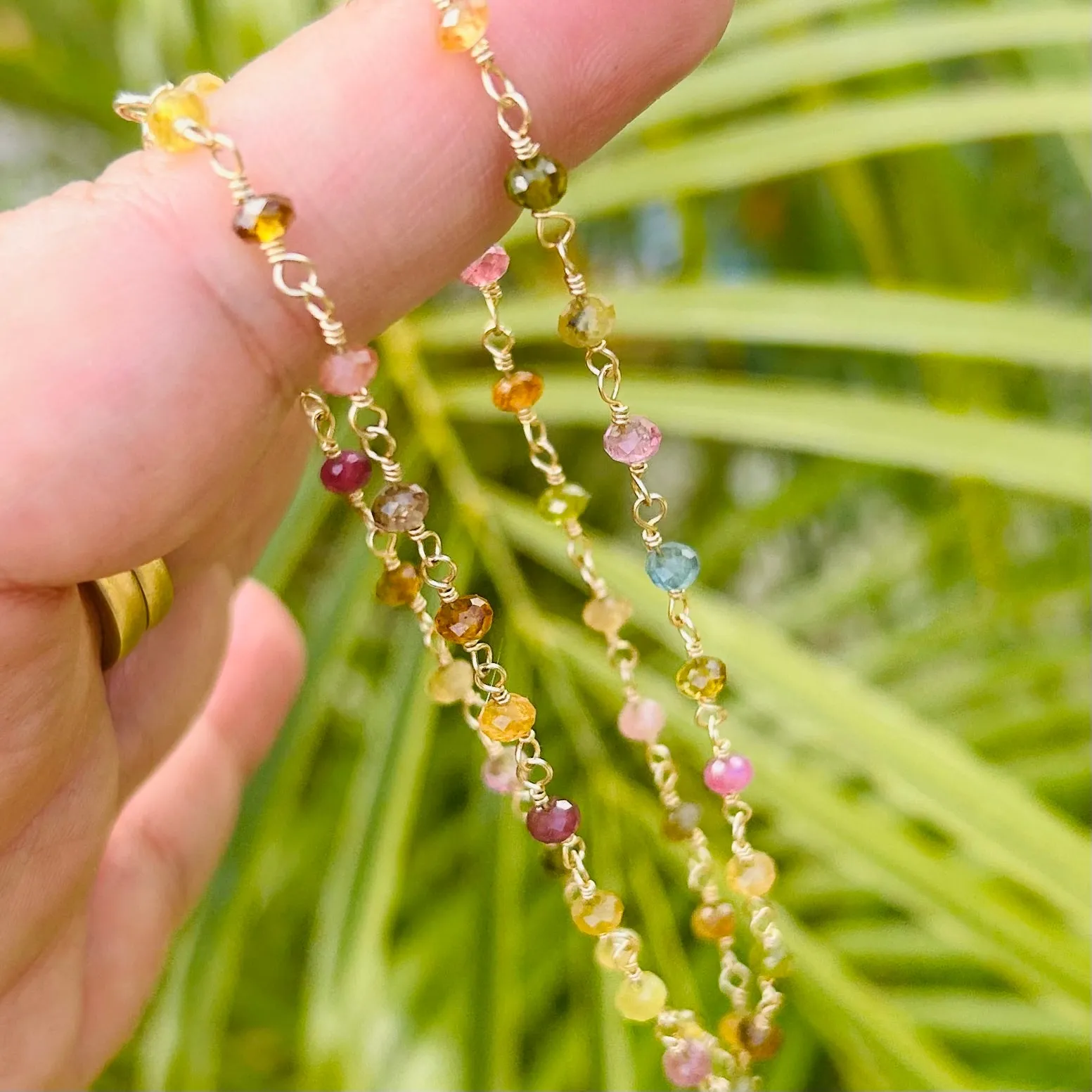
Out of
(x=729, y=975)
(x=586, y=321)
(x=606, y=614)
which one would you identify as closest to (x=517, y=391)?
(x=586, y=321)

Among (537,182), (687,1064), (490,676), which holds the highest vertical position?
(537,182)

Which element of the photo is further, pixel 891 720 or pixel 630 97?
pixel 891 720

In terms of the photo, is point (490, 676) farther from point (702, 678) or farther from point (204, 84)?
point (204, 84)

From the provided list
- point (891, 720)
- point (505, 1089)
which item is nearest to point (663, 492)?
point (891, 720)

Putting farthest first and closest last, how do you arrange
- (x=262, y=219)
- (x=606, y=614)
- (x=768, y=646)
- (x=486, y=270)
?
1. (x=768, y=646)
2. (x=606, y=614)
3. (x=486, y=270)
4. (x=262, y=219)

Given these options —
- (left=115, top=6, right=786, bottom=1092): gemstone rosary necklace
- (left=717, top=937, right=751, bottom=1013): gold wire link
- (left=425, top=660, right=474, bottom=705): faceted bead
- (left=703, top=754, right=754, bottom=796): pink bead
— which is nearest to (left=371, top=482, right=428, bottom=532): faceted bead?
Answer: (left=115, top=6, right=786, bottom=1092): gemstone rosary necklace

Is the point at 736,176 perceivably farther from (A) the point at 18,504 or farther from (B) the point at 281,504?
(A) the point at 18,504
